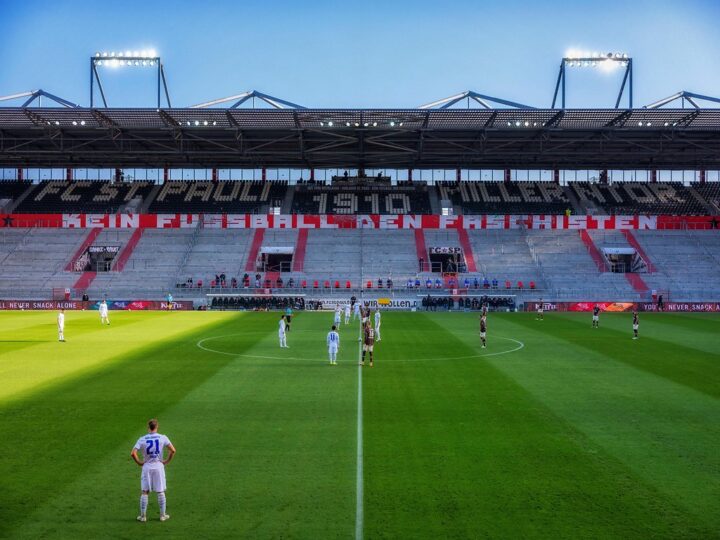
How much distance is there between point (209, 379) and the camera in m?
20.2

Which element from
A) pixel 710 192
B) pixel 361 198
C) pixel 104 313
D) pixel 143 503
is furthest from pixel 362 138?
pixel 143 503

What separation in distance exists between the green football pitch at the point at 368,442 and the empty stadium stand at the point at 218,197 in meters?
47.9

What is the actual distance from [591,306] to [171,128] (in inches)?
1639

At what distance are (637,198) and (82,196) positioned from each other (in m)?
66.2

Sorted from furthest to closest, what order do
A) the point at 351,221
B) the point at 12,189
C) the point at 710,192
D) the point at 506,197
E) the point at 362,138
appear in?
the point at 12,189
the point at 710,192
the point at 506,197
the point at 351,221
the point at 362,138

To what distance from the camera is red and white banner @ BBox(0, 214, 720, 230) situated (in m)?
69.0

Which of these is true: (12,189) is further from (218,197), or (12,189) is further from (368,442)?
(368,442)

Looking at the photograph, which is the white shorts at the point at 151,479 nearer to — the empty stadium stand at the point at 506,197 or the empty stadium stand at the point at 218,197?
the empty stadium stand at the point at 218,197

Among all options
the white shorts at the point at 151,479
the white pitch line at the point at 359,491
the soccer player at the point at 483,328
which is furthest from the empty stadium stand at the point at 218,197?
the white shorts at the point at 151,479

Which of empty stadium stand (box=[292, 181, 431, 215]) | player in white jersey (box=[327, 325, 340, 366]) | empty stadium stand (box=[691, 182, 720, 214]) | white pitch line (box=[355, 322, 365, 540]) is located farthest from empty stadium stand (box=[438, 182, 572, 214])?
white pitch line (box=[355, 322, 365, 540])

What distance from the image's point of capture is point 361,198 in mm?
75812

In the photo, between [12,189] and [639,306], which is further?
[12,189]

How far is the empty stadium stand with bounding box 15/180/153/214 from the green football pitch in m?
50.5

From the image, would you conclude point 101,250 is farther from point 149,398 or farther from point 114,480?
point 114,480
